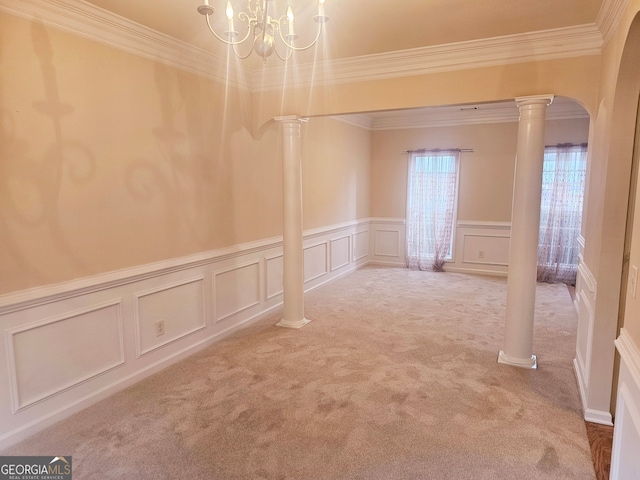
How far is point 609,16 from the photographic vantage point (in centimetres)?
253

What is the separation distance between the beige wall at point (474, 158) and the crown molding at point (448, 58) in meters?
3.61

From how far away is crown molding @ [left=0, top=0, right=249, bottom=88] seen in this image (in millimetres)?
2379

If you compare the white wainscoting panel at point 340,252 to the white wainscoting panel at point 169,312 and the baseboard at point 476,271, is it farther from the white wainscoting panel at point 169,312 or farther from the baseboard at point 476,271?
the white wainscoting panel at point 169,312

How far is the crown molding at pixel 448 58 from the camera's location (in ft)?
9.61

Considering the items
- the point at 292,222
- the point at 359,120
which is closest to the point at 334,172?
the point at 359,120

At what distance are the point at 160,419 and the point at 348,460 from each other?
1.24 metres

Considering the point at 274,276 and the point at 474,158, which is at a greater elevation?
the point at 474,158

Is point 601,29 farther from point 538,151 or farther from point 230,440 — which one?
point 230,440

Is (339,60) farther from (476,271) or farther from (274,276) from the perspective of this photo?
(476,271)

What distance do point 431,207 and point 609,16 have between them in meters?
4.65

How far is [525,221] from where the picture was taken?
3.23m

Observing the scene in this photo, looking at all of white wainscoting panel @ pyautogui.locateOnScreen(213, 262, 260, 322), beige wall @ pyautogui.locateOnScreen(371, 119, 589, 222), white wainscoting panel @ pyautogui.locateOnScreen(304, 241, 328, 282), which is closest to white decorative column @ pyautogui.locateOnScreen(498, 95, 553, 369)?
white wainscoting panel @ pyautogui.locateOnScreen(213, 262, 260, 322)

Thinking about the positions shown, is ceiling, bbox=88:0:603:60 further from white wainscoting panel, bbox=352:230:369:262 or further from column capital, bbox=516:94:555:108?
white wainscoting panel, bbox=352:230:369:262

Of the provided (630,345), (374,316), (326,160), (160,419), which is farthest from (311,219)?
(630,345)
